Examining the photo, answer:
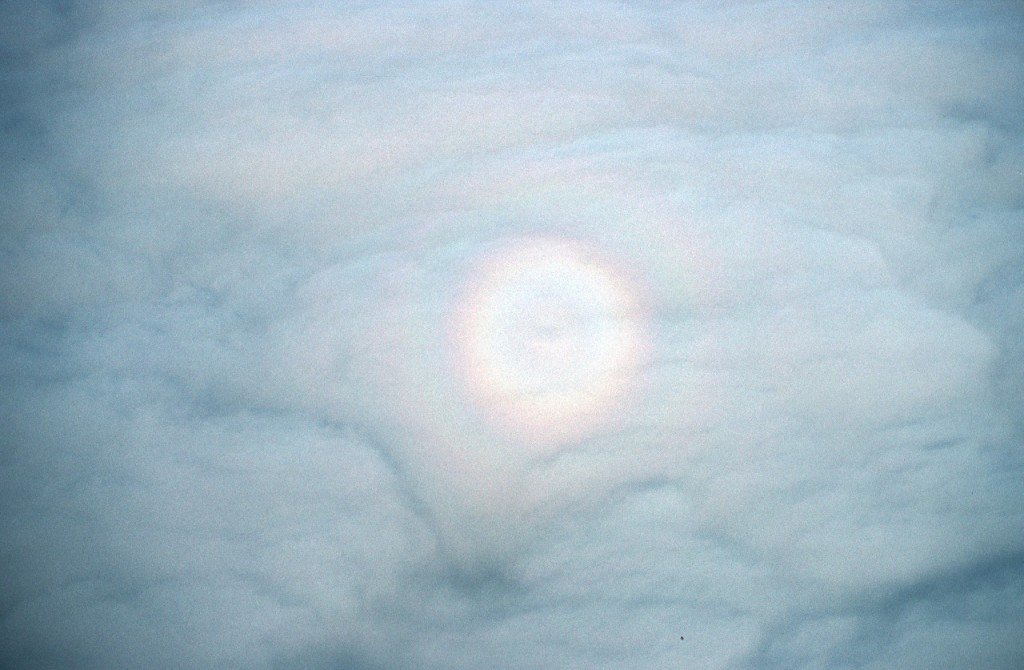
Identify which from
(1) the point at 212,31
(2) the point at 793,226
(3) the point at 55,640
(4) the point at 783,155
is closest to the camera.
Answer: (3) the point at 55,640

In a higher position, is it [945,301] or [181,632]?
[945,301]

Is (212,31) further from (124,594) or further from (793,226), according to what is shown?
(793,226)

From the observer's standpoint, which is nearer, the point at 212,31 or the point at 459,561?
the point at 459,561

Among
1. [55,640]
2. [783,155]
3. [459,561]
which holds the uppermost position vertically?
[783,155]

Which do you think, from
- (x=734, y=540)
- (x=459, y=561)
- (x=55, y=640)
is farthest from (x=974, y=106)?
(x=55, y=640)

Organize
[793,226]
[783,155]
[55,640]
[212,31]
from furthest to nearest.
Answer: [212,31] → [783,155] → [793,226] → [55,640]

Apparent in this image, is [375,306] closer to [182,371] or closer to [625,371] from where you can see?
[182,371]
